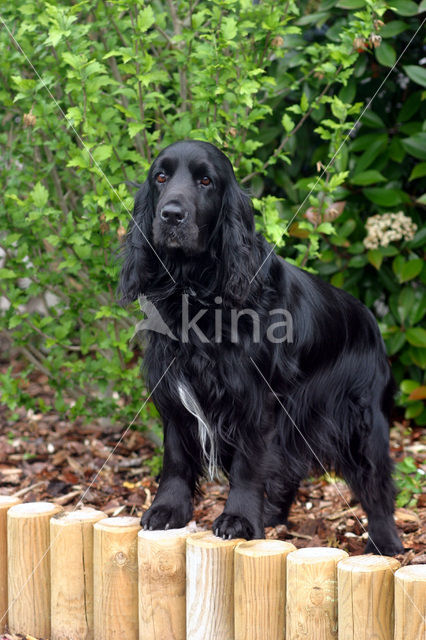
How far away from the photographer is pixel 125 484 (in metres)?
3.71

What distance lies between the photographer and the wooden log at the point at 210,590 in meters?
2.15

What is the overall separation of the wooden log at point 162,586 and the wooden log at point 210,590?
47mm

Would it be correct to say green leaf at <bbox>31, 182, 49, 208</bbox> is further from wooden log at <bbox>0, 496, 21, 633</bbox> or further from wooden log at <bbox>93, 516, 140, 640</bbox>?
wooden log at <bbox>93, 516, 140, 640</bbox>

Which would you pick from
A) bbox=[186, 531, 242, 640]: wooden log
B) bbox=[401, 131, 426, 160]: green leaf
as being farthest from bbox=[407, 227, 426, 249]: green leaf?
bbox=[186, 531, 242, 640]: wooden log

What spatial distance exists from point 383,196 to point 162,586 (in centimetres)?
263

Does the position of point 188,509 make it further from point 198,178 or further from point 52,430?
point 52,430

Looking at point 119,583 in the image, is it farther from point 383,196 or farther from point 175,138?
point 383,196

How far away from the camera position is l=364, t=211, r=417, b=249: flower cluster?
4211 mm

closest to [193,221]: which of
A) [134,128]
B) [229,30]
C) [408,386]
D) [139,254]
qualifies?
[139,254]

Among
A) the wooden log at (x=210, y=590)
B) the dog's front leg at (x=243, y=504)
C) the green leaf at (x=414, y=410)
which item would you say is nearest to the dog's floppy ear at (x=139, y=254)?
the dog's front leg at (x=243, y=504)

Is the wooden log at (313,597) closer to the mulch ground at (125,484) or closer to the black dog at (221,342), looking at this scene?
the black dog at (221,342)

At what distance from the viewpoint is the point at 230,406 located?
2.52 meters

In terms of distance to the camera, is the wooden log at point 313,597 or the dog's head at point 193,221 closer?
the wooden log at point 313,597

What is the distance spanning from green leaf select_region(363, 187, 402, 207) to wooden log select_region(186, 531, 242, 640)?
98.0 inches
